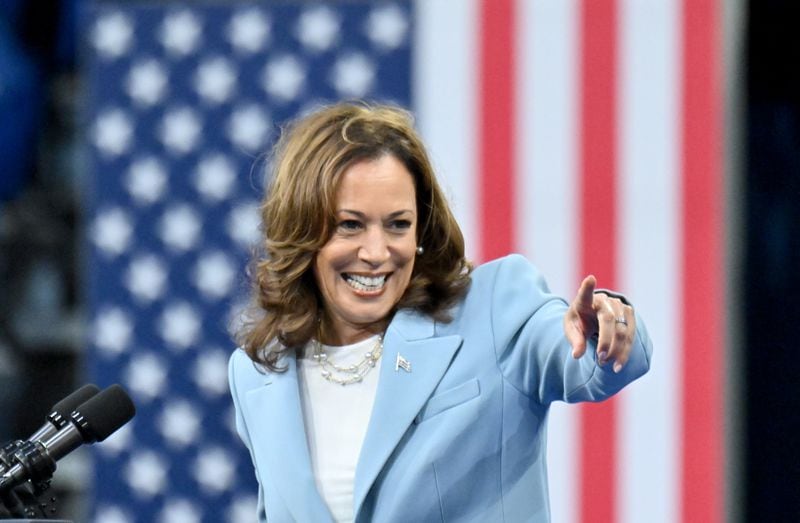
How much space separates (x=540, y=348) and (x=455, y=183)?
2038mm

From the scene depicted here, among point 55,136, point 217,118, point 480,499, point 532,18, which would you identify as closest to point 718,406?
point 532,18

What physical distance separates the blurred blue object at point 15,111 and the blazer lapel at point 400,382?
312 cm

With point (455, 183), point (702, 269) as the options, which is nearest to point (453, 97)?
point (455, 183)

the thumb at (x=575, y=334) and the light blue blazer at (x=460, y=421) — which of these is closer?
the thumb at (x=575, y=334)

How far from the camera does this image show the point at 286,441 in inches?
80.0

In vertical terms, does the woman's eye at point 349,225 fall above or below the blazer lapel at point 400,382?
above

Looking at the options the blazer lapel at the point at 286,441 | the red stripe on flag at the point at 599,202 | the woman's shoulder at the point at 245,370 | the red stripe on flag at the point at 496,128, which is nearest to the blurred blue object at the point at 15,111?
the red stripe on flag at the point at 496,128

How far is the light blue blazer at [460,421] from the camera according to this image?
194 centimetres

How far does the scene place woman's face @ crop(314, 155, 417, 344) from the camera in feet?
6.57

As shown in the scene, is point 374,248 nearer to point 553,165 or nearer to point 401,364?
point 401,364

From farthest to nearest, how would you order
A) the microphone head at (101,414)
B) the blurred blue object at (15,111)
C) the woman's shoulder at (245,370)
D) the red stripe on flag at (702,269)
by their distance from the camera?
1. the blurred blue object at (15,111)
2. the red stripe on flag at (702,269)
3. the woman's shoulder at (245,370)
4. the microphone head at (101,414)

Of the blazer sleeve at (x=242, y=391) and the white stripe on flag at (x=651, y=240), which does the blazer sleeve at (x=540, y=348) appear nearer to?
the blazer sleeve at (x=242, y=391)

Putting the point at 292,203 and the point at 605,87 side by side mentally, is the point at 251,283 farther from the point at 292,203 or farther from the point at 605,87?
the point at 605,87

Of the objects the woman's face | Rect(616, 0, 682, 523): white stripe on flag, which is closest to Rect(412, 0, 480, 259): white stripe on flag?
Rect(616, 0, 682, 523): white stripe on flag
